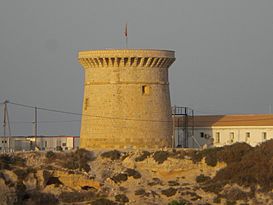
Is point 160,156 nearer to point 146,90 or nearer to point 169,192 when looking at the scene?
point 169,192

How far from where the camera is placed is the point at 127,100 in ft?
193

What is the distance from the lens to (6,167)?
56.0 m

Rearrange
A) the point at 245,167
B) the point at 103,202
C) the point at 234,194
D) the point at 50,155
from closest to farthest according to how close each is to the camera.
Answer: the point at 103,202 → the point at 234,194 → the point at 245,167 → the point at 50,155

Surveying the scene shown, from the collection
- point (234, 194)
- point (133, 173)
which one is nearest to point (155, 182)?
point (133, 173)

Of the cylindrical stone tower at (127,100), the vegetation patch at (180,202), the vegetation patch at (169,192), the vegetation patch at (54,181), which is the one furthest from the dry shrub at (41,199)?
the vegetation patch at (180,202)

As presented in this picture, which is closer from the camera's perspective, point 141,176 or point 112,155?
point 141,176

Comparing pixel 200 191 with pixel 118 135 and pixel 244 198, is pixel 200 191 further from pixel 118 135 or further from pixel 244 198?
pixel 118 135

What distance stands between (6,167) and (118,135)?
6669 mm

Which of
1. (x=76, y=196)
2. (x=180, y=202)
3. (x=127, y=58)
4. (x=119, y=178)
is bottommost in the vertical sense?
(x=180, y=202)

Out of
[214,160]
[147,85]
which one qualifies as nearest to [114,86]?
[147,85]

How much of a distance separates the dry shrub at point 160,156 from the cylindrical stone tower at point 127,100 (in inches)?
70.7

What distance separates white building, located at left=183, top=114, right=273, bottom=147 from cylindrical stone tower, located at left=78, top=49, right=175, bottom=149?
5659 mm

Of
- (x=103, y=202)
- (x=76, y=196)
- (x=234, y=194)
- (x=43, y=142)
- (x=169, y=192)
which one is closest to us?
(x=103, y=202)

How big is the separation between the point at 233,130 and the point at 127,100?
834 cm
